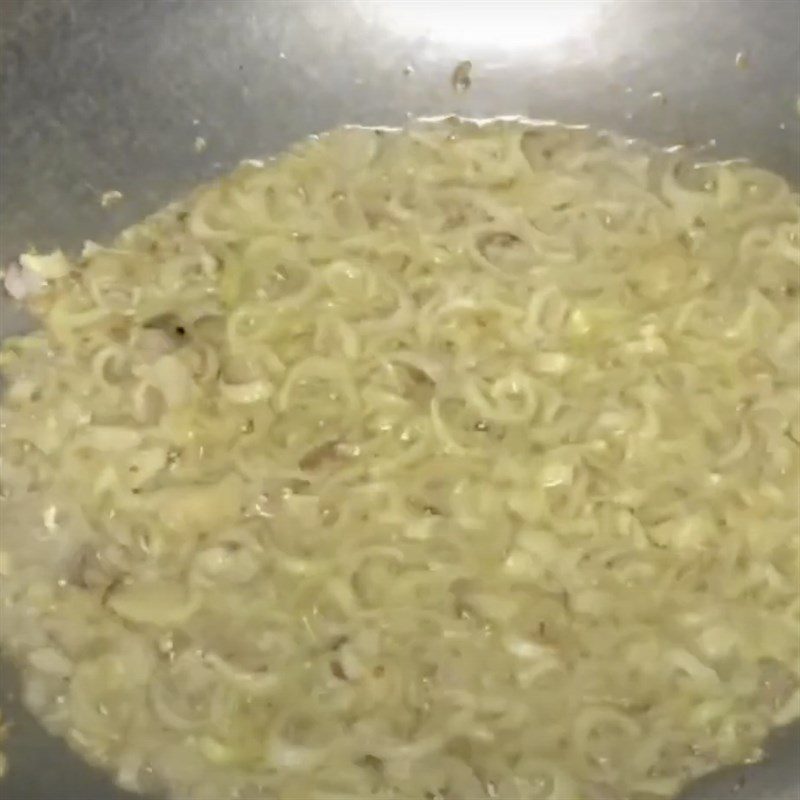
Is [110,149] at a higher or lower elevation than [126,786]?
higher

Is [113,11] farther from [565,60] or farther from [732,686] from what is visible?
[732,686]

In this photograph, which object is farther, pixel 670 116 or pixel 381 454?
pixel 670 116

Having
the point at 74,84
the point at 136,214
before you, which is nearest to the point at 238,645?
the point at 136,214

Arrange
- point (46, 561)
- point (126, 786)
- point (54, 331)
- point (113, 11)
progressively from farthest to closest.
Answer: point (113, 11) → point (54, 331) → point (46, 561) → point (126, 786)

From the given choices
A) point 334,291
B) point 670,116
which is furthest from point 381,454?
point 670,116

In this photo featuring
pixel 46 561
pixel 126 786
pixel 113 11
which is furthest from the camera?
pixel 113 11

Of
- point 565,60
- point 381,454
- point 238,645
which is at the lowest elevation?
point 238,645
